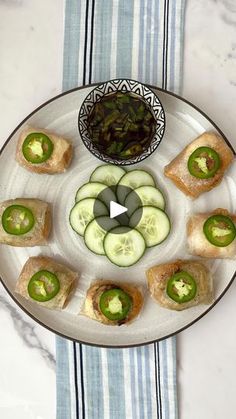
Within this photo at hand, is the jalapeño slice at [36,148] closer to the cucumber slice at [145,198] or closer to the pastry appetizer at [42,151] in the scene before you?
the pastry appetizer at [42,151]

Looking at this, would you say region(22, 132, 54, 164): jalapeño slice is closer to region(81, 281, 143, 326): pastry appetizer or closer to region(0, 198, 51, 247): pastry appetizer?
region(0, 198, 51, 247): pastry appetizer

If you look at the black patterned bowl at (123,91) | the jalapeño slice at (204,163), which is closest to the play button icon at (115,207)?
the black patterned bowl at (123,91)

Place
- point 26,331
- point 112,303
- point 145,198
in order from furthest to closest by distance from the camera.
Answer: point 26,331 → point 145,198 → point 112,303

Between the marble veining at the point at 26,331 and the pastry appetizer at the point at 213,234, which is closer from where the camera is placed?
the pastry appetizer at the point at 213,234

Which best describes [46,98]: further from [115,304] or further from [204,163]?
[115,304]

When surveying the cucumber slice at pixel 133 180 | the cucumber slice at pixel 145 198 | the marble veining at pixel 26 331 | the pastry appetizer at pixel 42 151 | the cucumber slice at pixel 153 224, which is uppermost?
the pastry appetizer at pixel 42 151

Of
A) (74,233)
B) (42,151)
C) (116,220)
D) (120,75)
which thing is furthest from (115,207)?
(120,75)

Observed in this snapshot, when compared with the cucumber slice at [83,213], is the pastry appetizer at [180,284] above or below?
below
